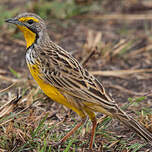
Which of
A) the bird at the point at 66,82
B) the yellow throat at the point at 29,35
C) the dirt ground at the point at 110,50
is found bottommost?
the dirt ground at the point at 110,50

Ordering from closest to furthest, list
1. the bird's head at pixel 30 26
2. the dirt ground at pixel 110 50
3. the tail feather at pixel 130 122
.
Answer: the tail feather at pixel 130 122, the bird's head at pixel 30 26, the dirt ground at pixel 110 50

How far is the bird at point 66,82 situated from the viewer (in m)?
4.69

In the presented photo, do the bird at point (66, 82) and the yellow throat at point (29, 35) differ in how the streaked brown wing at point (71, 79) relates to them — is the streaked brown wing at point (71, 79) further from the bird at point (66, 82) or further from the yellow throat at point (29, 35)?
the yellow throat at point (29, 35)

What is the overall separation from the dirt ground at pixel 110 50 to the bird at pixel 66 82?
0.54 metres

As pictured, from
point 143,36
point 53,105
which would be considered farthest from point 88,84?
point 143,36

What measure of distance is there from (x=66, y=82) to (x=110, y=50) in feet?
11.0

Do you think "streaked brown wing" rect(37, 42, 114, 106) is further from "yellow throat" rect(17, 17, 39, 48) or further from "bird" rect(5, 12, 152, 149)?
"yellow throat" rect(17, 17, 39, 48)

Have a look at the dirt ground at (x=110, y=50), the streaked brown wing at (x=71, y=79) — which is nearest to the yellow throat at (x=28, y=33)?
the streaked brown wing at (x=71, y=79)

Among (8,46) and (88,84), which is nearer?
(88,84)

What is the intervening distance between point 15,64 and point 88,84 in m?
3.29

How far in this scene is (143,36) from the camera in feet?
29.9

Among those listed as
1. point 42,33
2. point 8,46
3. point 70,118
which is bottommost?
point 70,118

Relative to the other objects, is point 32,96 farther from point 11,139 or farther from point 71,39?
point 71,39

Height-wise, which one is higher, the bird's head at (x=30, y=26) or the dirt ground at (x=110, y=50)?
the bird's head at (x=30, y=26)
